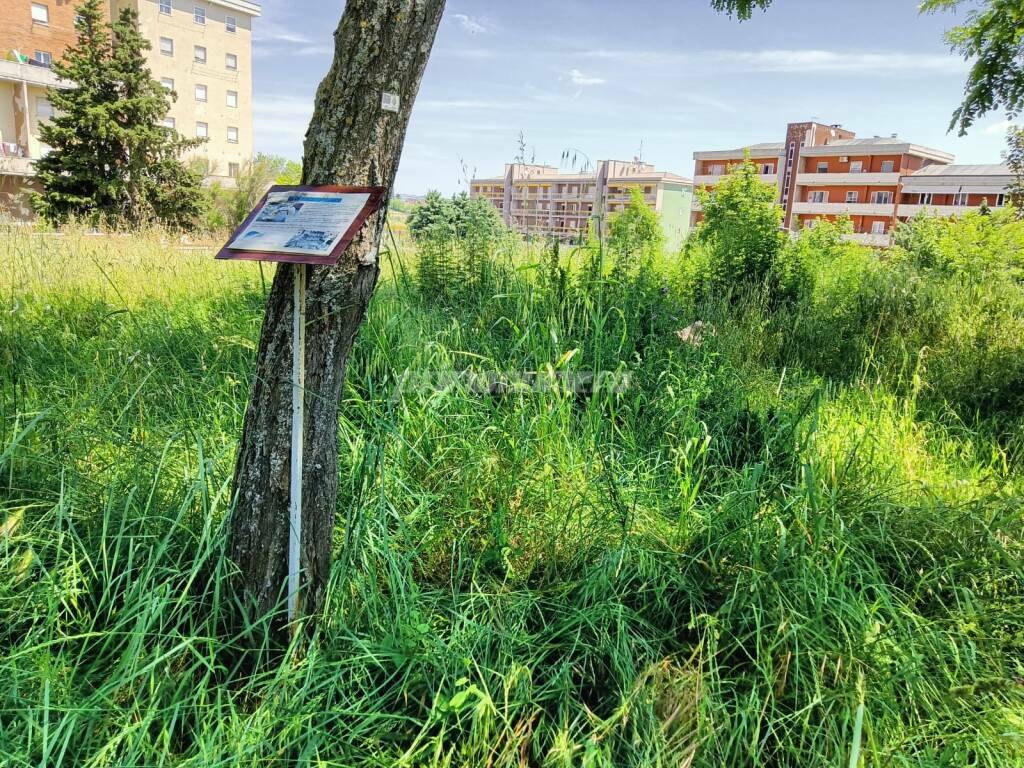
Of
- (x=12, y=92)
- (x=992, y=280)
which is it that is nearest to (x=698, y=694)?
(x=992, y=280)

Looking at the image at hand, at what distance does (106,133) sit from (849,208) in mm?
59090

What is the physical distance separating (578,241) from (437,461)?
2.90m

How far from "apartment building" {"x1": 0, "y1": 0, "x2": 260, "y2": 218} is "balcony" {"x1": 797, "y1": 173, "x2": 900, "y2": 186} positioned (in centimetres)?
5256

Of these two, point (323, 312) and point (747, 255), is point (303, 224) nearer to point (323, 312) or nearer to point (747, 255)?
point (323, 312)

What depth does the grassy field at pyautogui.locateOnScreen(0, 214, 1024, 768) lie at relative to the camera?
1438 mm

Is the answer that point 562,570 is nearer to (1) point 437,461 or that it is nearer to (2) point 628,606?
(2) point 628,606

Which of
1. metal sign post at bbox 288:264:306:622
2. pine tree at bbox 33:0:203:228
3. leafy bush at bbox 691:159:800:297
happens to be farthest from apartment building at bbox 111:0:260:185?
metal sign post at bbox 288:264:306:622

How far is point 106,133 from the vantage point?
20.5 m

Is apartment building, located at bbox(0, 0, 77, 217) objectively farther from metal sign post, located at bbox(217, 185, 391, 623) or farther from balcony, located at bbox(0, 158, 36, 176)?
metal sign post, located at bbox(217, 185, 391, 623)

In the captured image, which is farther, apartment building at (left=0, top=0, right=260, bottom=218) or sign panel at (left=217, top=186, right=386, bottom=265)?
apartment building at (left=0, top=0, right=260, bottom=218)

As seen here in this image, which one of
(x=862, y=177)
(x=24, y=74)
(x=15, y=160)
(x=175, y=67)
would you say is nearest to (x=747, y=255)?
(x=15, y=160)

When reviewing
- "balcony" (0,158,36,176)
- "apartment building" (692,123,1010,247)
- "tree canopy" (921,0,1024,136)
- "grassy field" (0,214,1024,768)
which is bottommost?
"grassy field" (0,214,1024,768)

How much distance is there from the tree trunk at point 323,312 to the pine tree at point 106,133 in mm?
21881

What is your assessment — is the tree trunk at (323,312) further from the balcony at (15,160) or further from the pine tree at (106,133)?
the balcony at (15,160)
